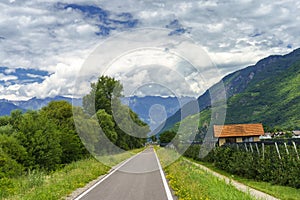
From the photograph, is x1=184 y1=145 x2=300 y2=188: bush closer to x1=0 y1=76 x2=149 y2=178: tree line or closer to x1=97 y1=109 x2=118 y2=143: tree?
x1=0 y1=76 x2=149 y2=178: tree line

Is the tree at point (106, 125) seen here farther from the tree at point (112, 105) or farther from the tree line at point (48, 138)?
the tree at point (112, 105)

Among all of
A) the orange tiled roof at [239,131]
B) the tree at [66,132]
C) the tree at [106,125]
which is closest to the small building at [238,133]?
the orange tiled roof at [239,131]

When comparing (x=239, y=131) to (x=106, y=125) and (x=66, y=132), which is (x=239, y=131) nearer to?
(x=106, y=125)

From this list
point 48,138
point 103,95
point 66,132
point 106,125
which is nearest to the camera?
point 48,138

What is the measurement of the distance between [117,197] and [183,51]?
1217 centimetres

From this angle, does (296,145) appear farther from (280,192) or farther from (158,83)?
(158,83)

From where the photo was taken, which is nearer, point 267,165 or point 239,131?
point 267,165

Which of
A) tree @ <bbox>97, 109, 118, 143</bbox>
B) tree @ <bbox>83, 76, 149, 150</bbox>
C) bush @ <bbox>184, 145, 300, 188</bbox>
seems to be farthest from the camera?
tree @ <bbox>83, 76, 149, 150</bbox>

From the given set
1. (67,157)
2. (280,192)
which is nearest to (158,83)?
(280,192)

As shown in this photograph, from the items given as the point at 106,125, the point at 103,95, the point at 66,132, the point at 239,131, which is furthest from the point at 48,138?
the point at 239,131

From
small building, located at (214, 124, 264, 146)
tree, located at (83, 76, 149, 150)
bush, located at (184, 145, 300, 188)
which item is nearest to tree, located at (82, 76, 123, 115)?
tree, located at (83, 76, 149, 150)

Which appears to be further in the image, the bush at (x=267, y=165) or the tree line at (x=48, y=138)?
the tree line at (x=48, y=138)

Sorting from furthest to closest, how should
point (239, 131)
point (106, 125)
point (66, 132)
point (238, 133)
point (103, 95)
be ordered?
point (239, 131) → point (238, 133) → point (103, 95) → point (106, 125) → point (66, 132)

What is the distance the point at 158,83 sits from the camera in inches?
1028
